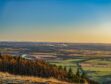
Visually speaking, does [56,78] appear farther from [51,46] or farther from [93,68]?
[51,46]

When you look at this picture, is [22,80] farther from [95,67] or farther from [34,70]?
[95,67]

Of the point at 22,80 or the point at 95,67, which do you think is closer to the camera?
the point at 22,80

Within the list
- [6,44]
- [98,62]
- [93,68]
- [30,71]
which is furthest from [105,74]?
[6,44]

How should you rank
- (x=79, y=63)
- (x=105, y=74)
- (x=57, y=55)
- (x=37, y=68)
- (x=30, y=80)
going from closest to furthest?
1. (x=30, y=80)
2. (x=37, y=68)
3. (x=105, y=74)
4. (x=79, y=63)
5. (x=57, y=55)

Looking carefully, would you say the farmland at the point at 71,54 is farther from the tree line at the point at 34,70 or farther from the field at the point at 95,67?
the tree line at the point at 34,70

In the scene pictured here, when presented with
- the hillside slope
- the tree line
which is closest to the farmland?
the tree line

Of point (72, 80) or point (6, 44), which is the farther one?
point (6, 44)

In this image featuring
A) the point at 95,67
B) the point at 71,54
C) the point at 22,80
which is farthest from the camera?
the point at 71,54

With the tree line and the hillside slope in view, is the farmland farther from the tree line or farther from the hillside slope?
the hillside slope

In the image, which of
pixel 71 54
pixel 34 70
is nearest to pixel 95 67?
pixel 71 54

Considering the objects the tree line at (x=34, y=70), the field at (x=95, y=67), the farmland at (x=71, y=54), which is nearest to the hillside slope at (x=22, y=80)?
the tree line at (x=34, y=70)

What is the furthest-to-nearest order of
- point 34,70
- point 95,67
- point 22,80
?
1. point 95,67
2. point 34,70
3. point 22,80
